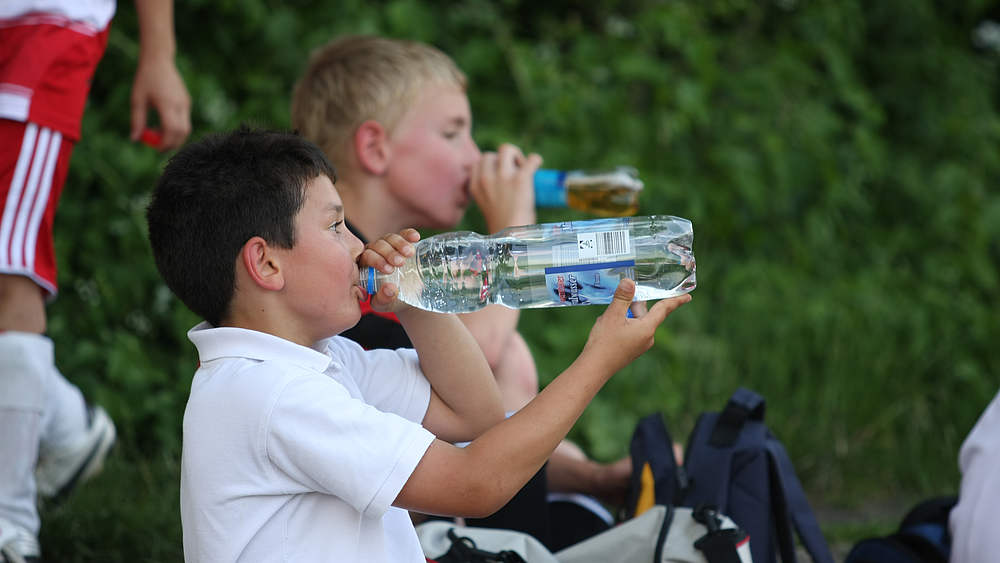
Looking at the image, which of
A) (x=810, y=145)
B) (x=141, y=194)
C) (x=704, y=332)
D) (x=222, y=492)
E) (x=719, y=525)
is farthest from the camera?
(x=810, y=145)

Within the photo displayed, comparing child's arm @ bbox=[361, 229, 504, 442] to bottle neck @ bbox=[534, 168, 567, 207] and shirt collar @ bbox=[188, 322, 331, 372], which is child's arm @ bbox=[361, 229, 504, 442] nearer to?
shirt collar @ bbox=[188, 322, 331, 372]

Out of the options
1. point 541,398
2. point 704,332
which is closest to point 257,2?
point 704,332

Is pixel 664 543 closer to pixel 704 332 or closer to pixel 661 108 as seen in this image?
pixel 704 332

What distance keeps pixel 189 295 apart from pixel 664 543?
3.21ft

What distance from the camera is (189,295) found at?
160 cm

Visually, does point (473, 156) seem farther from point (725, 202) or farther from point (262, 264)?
point (725, 202)

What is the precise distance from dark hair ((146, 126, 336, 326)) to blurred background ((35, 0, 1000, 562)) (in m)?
1.21

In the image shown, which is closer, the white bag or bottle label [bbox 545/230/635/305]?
bottle label [bbox 545/230/635/305]

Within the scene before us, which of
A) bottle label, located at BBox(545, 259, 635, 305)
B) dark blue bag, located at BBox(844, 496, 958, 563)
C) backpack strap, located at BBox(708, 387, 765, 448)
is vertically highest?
bottle label, located at BBox(545, 259, 635, 305)

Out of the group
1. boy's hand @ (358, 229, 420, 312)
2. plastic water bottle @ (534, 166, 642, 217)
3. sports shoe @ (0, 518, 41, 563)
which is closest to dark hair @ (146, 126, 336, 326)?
boy's hand @ (358, 229, 420, 312)

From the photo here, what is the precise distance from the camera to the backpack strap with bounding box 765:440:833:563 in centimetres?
211

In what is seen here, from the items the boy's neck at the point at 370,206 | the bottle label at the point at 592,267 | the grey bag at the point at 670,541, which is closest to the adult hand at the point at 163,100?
the boy's neck at the point at 370,206

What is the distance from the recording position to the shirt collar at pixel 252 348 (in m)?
1.51

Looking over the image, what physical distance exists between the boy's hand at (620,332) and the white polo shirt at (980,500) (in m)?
0.83
